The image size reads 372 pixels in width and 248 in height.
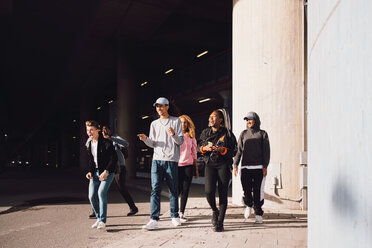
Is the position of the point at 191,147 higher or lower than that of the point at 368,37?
lower

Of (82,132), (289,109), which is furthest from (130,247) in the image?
(82,132)

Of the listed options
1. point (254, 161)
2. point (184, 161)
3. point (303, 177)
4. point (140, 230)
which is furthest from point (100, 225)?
point (303, 177)

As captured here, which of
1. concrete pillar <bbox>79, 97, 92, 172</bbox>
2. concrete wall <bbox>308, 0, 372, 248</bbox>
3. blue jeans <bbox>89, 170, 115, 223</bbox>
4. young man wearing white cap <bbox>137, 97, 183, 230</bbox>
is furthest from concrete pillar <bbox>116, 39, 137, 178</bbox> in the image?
concrete wall <bbox>308, 0, 372, 248</bbox>

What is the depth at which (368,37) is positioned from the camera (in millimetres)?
1909

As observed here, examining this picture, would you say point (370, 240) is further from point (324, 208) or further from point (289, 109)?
point (289, 109)

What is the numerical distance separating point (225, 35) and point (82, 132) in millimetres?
26200

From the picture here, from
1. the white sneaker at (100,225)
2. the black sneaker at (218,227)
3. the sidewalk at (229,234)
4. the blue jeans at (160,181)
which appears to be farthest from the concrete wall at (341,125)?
the white sneaker at (100,225)

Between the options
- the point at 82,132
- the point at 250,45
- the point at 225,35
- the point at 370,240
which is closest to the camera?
the point at 370,240

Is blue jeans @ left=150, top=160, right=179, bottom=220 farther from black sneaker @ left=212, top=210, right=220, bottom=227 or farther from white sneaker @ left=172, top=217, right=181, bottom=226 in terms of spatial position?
black sneaker @ left=212, top=210, right=220, bottom=227

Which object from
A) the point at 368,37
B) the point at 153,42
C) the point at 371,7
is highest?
the point at 153,42

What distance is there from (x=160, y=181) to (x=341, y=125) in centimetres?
370

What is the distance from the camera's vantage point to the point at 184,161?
656 centimetres

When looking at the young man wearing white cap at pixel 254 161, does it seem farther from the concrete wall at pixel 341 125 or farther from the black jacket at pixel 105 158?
the concrete wall at pixel 341 125

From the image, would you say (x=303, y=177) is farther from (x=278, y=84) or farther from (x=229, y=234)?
(x=229, y=234)
